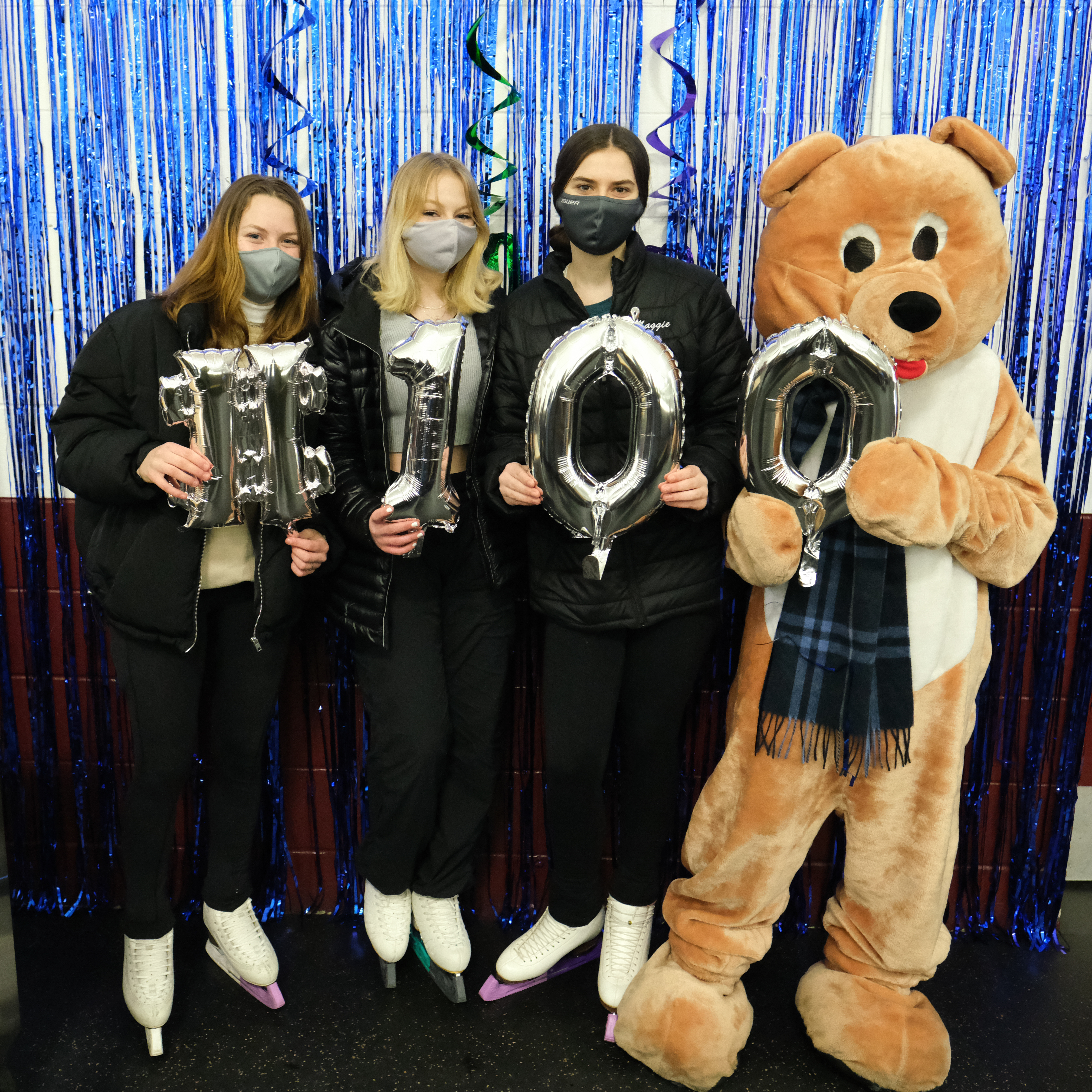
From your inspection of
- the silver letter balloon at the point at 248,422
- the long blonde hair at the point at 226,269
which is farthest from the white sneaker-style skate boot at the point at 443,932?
the long blonde hair at the point at 226,269

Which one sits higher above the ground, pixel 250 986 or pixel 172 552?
pixel 172 552

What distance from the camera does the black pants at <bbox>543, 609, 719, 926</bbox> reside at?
1777 millimetres

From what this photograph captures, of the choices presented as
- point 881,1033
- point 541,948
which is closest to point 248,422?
point 541,948

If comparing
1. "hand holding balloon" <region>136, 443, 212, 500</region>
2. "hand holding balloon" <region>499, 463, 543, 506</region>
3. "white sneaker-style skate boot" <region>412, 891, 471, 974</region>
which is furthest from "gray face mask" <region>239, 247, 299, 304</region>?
"white sneaker-style skate boot" <region>412, 891, 471, 974</region>

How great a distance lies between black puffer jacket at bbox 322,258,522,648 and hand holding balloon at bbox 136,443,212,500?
284 millimetres

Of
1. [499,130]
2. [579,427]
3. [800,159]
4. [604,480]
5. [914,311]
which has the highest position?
[499,130]

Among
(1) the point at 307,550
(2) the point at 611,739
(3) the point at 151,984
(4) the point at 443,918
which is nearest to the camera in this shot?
(1) the point at 307,550

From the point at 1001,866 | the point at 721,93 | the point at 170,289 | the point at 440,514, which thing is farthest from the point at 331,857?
the point at 721,93

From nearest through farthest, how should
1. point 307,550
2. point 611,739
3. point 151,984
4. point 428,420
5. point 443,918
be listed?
point 428,420 < point 307,550 < point 151,984 < point 611,739 < point 443,918

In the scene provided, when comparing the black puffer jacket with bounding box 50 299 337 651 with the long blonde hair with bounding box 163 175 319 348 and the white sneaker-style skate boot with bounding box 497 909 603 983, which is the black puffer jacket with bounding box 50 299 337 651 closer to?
the long blonde hair with bounding box 163 175 319 348

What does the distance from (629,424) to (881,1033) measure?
1254 mm

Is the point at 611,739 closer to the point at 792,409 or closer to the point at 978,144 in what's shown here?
the point at 792,409

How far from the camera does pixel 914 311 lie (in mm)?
1487

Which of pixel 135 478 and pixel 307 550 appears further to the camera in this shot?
pixel 307 550
